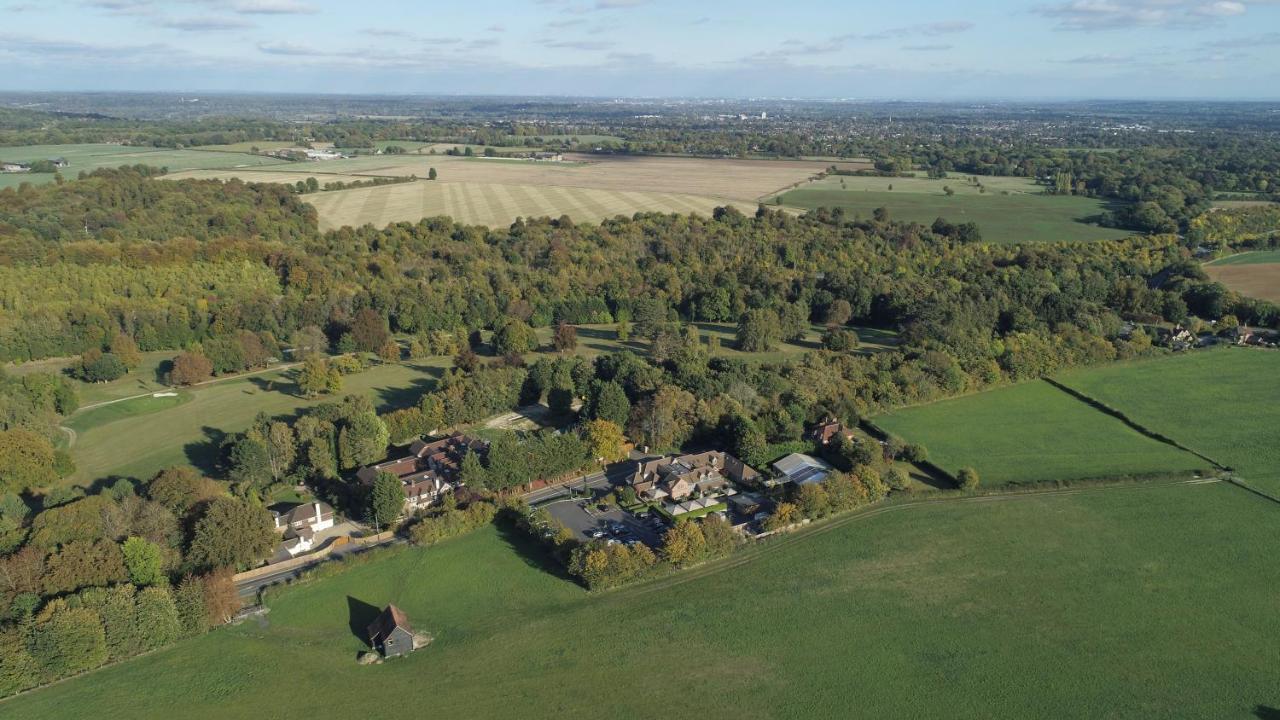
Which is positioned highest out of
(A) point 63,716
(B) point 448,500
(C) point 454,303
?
(C) point 454,303

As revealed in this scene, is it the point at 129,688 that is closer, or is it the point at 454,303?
the point at 129,688

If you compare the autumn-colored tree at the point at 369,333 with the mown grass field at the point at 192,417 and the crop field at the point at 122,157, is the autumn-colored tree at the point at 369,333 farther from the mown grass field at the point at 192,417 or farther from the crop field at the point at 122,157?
the crop field at the point at 122,157

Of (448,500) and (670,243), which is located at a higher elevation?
(670,243)

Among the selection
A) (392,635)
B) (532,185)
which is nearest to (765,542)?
(392,635)

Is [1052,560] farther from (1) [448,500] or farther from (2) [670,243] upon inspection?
(2) [670,243]

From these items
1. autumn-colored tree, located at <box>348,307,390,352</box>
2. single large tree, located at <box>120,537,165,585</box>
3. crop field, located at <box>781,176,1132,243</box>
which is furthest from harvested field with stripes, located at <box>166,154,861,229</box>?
single large tree, located at <box>120,537,165,585</box>

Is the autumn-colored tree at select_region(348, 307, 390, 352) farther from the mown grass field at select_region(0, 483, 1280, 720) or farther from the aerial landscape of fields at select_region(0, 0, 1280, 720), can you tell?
the mown grass field at select_region(0, 483, 1280, 720)

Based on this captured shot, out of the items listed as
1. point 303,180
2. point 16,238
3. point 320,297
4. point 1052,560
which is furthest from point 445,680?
point 303,180
